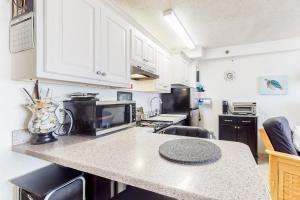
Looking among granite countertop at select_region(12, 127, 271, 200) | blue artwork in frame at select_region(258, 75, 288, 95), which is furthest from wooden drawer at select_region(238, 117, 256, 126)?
granite countertop at select_region(12, 127, 271, 200)

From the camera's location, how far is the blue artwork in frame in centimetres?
339

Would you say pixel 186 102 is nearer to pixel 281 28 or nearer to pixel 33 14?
pixel 281 28

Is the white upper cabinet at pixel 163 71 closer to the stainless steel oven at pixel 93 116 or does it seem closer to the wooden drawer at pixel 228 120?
the stainless steel oven at pixel 93 116

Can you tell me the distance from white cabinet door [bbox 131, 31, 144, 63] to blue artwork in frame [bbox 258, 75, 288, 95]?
9.51 ft

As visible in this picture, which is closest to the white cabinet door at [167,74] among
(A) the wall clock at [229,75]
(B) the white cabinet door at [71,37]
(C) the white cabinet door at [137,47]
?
(C) the white cabinet door at [137,47]

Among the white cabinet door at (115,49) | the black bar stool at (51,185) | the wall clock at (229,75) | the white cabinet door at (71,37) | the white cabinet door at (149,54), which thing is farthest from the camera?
the wall clock at (229,75)

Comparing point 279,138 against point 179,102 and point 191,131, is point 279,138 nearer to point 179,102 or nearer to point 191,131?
point 191,131

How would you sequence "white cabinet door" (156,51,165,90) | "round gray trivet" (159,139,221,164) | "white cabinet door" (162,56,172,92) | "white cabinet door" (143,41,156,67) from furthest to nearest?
"white cabinet door" (162,56,172,92) → "white cabinet door" (156,51,165,90) → "white cabinet door" (143,41,156,67) → "round gray trivet" (159,139,221,164)

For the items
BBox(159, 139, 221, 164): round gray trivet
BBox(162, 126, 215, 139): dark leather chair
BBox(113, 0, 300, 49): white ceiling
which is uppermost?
Answer: BBox(113, 0, 300, 49): white ceiling

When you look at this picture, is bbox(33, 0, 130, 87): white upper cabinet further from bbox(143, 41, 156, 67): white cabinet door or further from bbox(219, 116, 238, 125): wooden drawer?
bbox(219, 116, 238, 125): wooden drawer

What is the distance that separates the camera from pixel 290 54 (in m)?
3.38

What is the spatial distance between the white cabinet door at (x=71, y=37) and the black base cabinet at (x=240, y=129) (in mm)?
3070

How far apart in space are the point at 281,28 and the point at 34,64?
3.61 m

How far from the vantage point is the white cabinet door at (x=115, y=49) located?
1.50m
